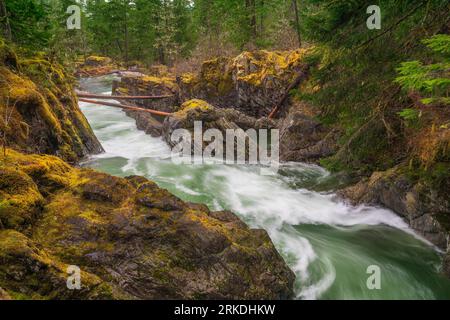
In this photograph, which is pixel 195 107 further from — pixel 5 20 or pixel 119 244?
pixel 119 244

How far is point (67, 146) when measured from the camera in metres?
10.1

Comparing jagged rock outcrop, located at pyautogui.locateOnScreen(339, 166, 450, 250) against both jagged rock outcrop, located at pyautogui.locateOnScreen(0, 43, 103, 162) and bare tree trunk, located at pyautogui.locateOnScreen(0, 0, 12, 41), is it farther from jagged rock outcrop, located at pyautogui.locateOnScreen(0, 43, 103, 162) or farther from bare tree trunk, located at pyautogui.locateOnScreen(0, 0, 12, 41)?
bare tree trunk, located at pyautogui.locateOnScreen(0, 0, 12, 41)

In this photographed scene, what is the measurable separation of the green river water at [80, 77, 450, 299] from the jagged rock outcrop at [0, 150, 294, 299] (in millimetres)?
1394

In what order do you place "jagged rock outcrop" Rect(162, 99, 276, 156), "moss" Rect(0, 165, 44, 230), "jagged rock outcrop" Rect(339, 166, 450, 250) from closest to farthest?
"moss" Rect(0, 165, 44, 230) → "jagged rock outcrop" Rect(339, 166, 450, 250) → "jagged rock outcrop" Rect(162, 99, 276, 156)

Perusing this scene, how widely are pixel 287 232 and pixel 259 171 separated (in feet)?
14.7

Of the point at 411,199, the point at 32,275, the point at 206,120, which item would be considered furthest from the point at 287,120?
the point at 32,275

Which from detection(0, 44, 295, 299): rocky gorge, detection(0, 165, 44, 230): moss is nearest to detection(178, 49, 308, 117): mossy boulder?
detection(0, 44, 295, 299): rocky gorge

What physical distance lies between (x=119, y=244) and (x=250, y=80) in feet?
45.6

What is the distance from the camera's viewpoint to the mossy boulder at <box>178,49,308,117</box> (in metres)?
17.0

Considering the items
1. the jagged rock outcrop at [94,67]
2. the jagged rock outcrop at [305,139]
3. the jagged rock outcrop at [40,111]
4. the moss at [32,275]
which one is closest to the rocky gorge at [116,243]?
the moss at [32,275]

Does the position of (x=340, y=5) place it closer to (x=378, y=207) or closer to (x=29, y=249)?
(x=378, y=207)

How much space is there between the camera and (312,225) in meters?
8.84
